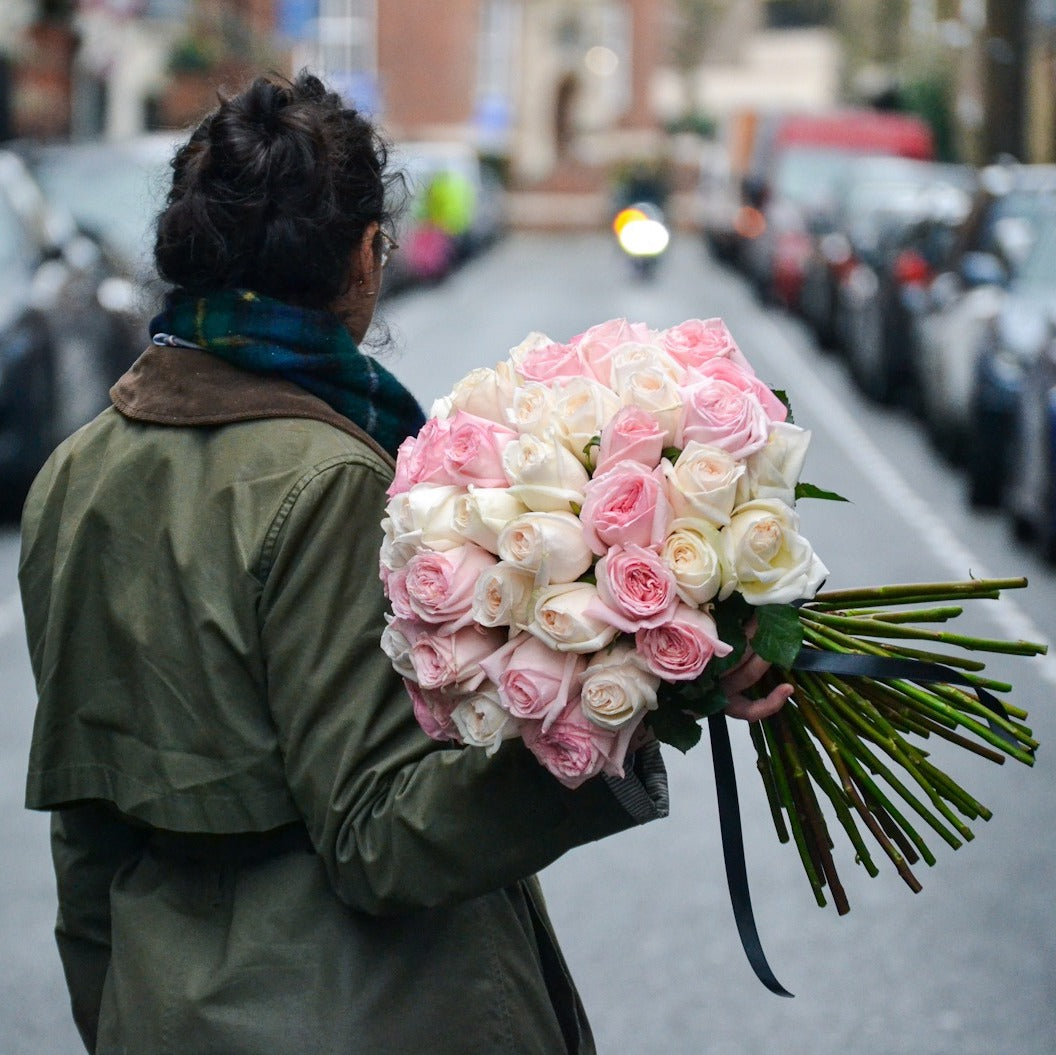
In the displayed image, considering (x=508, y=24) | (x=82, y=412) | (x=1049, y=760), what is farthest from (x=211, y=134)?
(x=508, y=24)

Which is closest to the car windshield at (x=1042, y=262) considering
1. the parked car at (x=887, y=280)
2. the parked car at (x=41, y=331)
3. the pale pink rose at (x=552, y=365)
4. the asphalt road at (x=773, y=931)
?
the parked car at (x=887, y=280)

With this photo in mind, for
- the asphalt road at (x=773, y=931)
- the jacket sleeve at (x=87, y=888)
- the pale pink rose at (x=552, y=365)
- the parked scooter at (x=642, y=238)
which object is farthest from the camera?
the parked scooter at (x=642, y=238)

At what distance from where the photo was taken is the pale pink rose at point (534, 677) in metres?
1.96

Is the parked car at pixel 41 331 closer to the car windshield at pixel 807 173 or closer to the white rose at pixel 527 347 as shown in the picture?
the white rose at pixel 527 347

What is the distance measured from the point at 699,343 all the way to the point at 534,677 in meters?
0.45

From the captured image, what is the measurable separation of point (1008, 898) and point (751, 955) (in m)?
3.10

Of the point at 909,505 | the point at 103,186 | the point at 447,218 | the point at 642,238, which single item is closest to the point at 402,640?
the point at 909,505

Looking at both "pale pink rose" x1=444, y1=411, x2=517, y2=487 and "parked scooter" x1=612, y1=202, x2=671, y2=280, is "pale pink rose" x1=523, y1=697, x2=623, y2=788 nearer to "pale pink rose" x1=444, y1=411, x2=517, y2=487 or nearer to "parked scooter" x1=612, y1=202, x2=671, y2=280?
"pale pink rose" x1=444, y1=411, x2=517, y2=487

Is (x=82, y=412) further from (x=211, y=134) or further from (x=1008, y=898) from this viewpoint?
(x=211, y=134)

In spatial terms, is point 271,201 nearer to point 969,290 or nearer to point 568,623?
point 568,623

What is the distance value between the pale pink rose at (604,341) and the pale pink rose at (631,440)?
0.11m

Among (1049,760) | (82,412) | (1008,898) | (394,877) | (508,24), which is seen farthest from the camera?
(508,24)

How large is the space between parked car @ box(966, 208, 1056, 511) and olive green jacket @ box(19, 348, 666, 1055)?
24.7 ft

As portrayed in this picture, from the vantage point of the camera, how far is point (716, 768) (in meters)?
2.26
